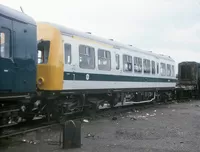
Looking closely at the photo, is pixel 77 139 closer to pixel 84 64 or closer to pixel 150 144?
pixel 150 144

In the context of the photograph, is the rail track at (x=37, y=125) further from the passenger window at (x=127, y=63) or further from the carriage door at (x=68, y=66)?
the passenger window at (x=127, y=63)

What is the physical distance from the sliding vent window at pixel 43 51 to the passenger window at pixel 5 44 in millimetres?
2899

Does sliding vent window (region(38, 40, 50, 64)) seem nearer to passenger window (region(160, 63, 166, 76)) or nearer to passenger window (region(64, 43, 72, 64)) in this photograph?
passenger window (region(64, 43, 72, 64))

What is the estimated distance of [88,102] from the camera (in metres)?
14.6

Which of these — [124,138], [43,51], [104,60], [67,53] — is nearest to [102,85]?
[104,60]

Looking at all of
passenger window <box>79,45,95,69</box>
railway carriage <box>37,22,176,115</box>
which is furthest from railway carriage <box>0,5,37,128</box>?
passenger window <box>79,45,95,69</box>

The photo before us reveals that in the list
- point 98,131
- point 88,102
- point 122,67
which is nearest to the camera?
point 98,131

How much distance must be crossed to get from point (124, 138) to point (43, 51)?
426 cm

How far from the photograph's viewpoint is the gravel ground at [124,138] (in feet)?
27.7

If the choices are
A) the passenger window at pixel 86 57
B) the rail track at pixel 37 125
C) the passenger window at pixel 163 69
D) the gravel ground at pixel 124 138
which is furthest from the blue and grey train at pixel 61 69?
the passenger window at pixel 163 69

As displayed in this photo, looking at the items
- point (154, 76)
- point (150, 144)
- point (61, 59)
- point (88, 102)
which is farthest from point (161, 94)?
point (150, 144)

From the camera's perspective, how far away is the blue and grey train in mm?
9008

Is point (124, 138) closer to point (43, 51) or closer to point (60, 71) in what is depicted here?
point (60, 71)

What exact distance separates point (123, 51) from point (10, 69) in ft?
30.0
